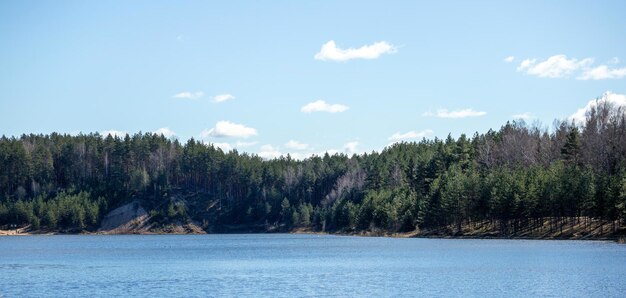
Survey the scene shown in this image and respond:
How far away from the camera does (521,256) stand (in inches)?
3435

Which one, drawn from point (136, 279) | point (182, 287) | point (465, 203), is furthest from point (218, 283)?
point (465, 203)

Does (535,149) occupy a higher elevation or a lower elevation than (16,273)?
higher

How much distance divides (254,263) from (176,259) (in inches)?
618

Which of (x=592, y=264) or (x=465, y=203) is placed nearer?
(x=592, y=264)

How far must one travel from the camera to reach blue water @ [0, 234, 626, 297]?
192 ft

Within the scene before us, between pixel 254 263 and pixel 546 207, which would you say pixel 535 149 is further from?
pixel 254 263

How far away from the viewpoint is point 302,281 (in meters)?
66.8

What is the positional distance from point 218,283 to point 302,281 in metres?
6.90

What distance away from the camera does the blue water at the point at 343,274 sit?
58.6 m

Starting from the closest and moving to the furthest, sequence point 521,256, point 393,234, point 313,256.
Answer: point 521,256 → point 313,256 → point 393,234

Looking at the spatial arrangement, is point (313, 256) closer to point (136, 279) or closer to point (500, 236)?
point (136, 279)

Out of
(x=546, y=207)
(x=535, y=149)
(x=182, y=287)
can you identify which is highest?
(x=535, y=149)

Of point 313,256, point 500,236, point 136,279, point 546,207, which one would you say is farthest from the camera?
point 500,236

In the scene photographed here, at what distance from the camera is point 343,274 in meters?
73.2
